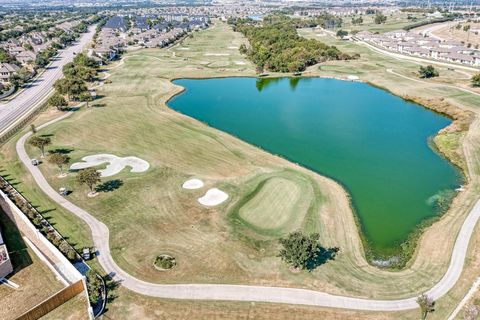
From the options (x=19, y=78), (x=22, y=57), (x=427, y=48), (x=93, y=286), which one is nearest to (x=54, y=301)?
(x=93, y=286)

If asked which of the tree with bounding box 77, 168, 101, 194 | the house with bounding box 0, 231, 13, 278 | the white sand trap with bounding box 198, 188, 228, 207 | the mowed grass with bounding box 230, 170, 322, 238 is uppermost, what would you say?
the tree with bounding box 77, 168, 101, 194

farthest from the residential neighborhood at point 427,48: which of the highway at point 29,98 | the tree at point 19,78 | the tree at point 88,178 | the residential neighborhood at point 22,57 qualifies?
the residential neighborhood at point 22,57

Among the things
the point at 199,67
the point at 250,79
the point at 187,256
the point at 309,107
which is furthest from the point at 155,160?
the point at 199,67

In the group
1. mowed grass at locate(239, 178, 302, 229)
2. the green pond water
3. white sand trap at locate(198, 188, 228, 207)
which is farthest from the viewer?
the green pond water

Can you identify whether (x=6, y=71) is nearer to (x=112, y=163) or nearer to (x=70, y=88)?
(x=70, y=88)

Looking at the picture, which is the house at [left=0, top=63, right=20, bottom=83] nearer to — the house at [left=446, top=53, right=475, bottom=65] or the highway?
the highway

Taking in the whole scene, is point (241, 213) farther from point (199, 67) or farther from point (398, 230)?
point (199, 67)

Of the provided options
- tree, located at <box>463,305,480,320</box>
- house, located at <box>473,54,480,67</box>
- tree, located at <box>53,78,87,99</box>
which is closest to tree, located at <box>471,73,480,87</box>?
house, located at <box>473,54,480,67</box>
